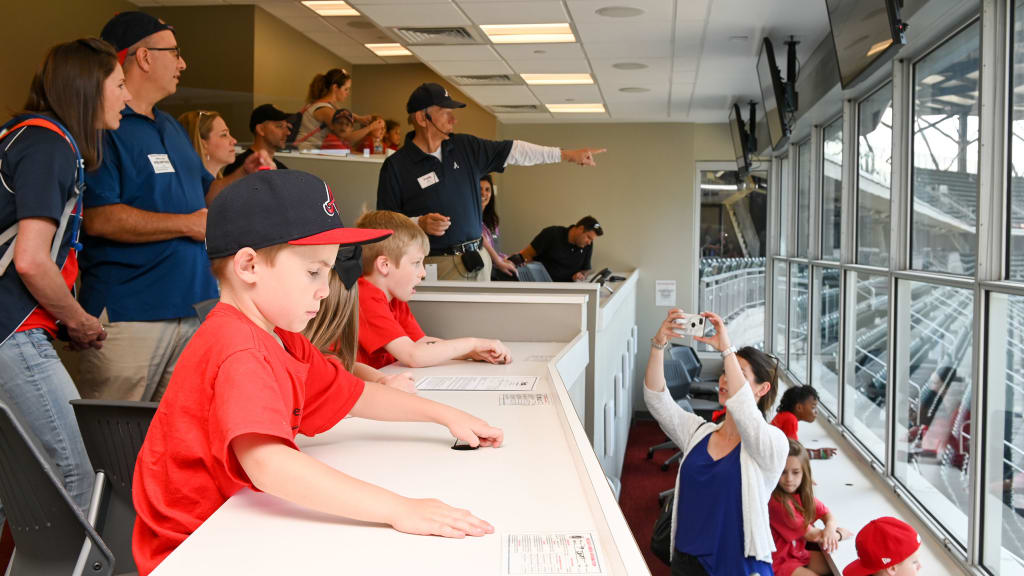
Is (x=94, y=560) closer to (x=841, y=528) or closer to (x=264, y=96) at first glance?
(x=841, y=528)

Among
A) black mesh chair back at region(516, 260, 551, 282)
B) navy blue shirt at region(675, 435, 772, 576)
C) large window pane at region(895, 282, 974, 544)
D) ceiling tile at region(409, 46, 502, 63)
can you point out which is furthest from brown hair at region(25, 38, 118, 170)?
Answer: black mesh chair back at region(516, 260, 551, 282)

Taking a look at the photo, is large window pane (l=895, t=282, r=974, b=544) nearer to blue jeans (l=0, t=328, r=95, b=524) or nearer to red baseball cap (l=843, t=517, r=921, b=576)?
red baseball cap (l=843, t=517, r=921, b=576)

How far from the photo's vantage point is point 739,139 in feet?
27.5

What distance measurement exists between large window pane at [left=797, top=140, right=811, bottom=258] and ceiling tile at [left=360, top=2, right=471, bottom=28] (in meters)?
4.10

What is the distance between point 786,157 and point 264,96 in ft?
17.3

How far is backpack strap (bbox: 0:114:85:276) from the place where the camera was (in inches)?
76.7

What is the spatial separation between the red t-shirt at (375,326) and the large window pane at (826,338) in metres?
4.15

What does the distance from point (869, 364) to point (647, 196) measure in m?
4.65

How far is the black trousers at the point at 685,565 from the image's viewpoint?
2902mm

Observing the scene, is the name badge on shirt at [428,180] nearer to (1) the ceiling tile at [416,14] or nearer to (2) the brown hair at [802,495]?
(1) the ceiling tile at [416,14]

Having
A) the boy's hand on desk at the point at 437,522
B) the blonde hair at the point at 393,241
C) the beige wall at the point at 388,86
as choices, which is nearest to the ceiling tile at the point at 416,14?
the blonde hair at the point at 393,241

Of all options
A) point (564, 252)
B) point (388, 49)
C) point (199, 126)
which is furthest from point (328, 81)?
point (564, 252)

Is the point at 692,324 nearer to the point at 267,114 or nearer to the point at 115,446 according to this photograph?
the point at 115,446

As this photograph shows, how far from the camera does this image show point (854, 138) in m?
5.51
